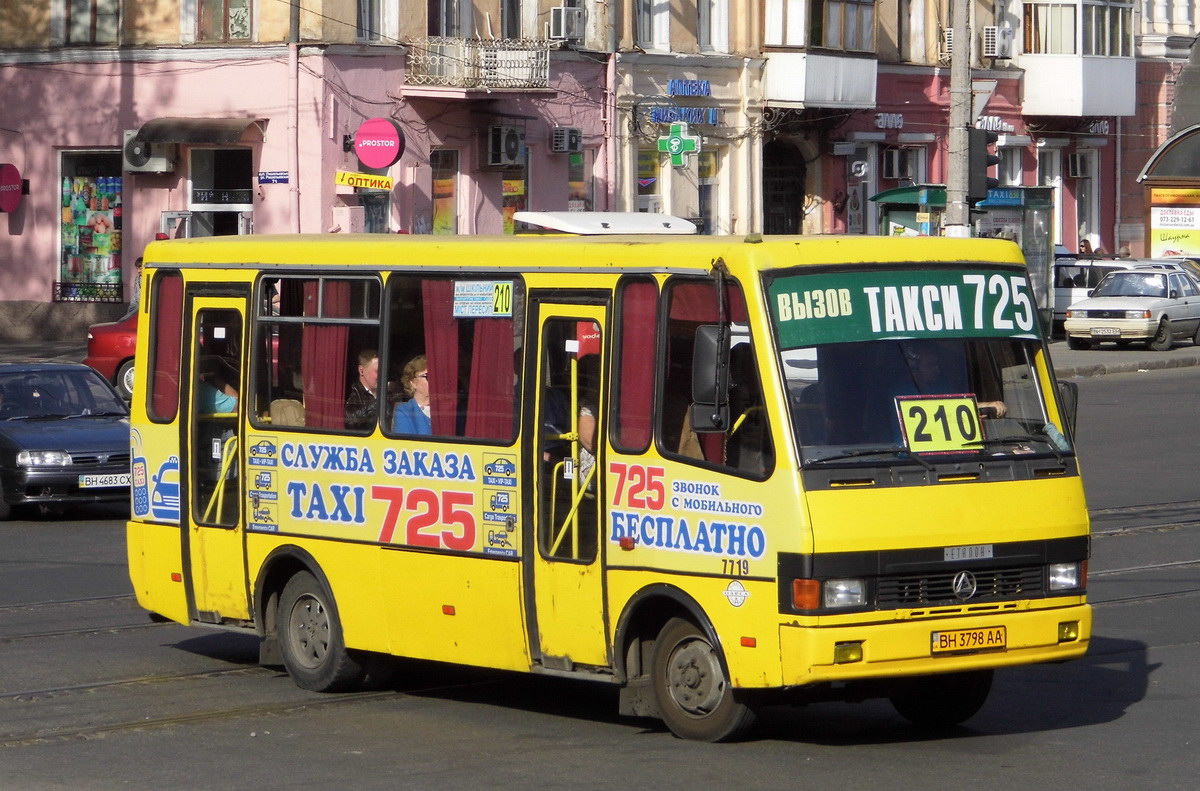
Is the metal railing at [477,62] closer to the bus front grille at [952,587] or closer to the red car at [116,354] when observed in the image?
the red car at [116,354]

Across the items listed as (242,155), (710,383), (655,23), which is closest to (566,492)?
(710,383)

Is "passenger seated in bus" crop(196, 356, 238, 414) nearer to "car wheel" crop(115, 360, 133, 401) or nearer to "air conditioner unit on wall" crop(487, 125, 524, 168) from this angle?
"car wheel" crop(115, 360, 133, 401)

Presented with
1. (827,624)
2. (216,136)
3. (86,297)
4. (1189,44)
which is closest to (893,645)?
(827,624)

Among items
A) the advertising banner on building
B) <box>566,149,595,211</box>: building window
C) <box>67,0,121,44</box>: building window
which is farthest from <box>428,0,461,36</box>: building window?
the advertising banner on building

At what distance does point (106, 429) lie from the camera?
18391 millimetres

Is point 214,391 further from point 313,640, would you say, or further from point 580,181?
point 580,181

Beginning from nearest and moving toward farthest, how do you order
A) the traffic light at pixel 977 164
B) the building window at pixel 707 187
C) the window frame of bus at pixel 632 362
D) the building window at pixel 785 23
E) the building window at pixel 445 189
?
the window frame of bus at pixel 632 362, the traffic light at pixel 977 164, the building window at pixel 445 189, the building window at pixel 707 187, the building window at pixel 785 23

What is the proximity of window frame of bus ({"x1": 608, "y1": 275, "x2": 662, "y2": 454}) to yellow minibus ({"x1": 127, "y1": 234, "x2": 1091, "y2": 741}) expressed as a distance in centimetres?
1

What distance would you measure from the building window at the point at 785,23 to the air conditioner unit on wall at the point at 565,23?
597 cm

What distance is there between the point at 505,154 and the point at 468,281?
26105 mm

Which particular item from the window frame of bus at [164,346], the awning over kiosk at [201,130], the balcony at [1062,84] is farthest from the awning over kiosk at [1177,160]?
the window frame of bus at [164,346]

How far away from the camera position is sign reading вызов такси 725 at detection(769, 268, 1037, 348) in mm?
8430

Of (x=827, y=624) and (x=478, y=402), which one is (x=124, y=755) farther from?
(x=827, y=624)

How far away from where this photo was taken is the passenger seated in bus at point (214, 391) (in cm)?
1083
